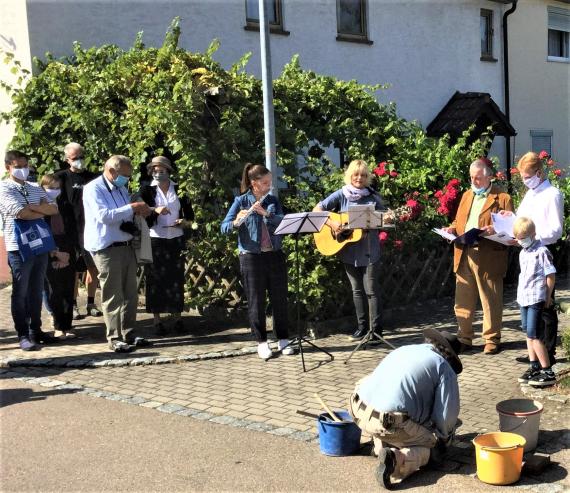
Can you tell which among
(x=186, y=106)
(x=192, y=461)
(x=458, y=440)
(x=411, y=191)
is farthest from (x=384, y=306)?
(x=192, y=461)

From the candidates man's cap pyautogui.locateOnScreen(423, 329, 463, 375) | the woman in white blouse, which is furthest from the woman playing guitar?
man's cap pyautogui.locateOnScreen(423, 329, 463, 375)

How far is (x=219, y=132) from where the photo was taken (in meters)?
8.73

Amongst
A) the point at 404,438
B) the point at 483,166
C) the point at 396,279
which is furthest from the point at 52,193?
the point at 404,438

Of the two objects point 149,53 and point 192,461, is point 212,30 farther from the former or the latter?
point 192,461

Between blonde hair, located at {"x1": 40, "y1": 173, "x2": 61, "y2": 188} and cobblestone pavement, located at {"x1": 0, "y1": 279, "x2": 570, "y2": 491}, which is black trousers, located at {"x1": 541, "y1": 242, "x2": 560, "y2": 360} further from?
blonde hair, located at {"x1": 40, "y1": 173, "x2": 61, "y2": 188}

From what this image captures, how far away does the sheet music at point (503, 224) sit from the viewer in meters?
6.44

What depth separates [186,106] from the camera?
27.9ft

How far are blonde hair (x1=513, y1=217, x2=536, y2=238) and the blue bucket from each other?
2.21 metres

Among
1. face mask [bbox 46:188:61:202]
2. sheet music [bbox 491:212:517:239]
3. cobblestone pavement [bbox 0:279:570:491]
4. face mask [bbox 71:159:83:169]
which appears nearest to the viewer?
cobblestone pavement [bbox 0:279:570:491]

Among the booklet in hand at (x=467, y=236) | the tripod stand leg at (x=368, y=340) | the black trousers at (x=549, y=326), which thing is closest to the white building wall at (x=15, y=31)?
the tripod stand leg at (x=368, y=340)

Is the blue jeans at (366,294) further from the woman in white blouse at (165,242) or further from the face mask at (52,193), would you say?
the face mask at (52,193)

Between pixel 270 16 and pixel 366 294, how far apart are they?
8.30 m

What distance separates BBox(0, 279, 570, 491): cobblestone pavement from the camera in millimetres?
5227

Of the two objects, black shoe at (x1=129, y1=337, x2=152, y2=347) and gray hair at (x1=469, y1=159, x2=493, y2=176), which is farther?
black shoe at (x1=129, y1=337, x2=152, y2=347)
